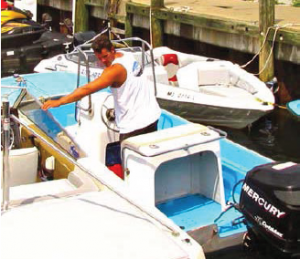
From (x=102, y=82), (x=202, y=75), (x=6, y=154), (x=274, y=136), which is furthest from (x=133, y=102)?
(x=274, y=136)

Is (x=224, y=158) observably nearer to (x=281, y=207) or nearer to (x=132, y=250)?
(x=281, y=207)

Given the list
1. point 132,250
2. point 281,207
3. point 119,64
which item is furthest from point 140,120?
point 132,250

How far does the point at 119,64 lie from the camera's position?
422cm

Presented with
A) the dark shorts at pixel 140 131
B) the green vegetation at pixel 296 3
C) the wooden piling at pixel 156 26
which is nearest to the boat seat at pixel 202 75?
the wooden piling at pixel 156 26

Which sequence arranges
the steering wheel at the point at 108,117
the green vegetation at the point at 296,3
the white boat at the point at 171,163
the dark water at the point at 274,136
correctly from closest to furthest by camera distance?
the white boat at the point at 171,163
the steering wheel at the point at 108,117
the dark water at the point at 274,136
the green vegetation at the point at 296,3

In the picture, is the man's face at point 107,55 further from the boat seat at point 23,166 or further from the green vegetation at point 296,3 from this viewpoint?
the green vegetation at point 296,3

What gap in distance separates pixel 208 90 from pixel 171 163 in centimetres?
492

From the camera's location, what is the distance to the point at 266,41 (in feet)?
31.0

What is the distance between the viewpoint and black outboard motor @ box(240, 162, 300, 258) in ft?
11.5

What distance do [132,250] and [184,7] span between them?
9.76m

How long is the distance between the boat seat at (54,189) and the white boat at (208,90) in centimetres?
479

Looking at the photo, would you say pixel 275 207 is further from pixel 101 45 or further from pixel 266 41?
pixel 266 41

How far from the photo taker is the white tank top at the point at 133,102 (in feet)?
14.2

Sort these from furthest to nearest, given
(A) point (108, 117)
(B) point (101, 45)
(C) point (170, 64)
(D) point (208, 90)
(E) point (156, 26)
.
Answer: (E) point (156, 26) → (C) point (170, 64) → (D) point (208, 90) → (A) point (108, 117) → (B) point (101, 45)
